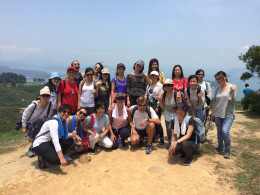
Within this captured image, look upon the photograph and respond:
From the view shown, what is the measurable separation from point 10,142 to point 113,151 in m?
5.12

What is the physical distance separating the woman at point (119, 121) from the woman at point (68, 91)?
1.23m

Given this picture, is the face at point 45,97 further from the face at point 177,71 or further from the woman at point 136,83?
the face at point 177,71

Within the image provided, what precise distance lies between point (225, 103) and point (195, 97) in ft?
2.72

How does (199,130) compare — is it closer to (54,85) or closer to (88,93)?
(88,93)

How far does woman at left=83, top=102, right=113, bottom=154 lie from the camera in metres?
5.77

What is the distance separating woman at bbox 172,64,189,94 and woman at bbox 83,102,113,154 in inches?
95.2

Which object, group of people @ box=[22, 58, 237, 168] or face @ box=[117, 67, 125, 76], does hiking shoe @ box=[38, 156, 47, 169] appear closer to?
group of people @ box=[22, 58, 237, 168]

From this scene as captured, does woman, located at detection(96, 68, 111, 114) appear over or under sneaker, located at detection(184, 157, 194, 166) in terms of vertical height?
over

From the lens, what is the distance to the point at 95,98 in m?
6.32

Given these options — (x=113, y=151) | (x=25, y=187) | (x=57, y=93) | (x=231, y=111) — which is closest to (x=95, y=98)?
(x=57, y=93)

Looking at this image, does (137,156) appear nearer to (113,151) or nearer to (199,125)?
(113,151)

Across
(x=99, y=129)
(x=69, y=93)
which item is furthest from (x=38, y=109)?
(x=99, y=129)

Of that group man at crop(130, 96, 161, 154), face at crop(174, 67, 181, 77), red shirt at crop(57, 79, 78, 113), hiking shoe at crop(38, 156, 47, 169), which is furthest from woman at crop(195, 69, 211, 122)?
hiking shoe at crop(38, 156, 47, 169)

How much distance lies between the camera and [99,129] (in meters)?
6.00
